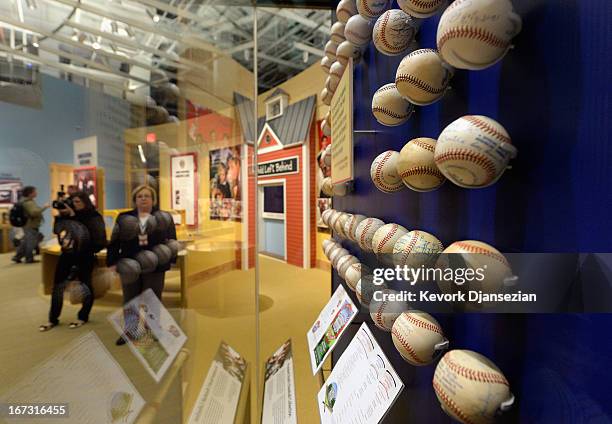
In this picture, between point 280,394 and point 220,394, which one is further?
point 220,394

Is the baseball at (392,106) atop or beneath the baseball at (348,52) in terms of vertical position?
beneath

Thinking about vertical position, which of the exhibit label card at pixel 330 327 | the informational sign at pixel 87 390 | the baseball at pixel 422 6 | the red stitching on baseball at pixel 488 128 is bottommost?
the informational sign at pixel 87 390

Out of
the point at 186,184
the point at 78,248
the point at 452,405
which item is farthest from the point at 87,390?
the point at 186,184

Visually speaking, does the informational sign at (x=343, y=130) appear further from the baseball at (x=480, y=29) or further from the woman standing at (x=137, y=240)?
the woman standing at (x=137, y=240)

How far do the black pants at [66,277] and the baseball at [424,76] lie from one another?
1.98 m

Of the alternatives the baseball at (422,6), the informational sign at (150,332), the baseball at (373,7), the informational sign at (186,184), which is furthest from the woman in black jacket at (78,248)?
the baseball at (422,6)

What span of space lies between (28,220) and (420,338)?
183cm

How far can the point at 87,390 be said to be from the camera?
1.29 metres

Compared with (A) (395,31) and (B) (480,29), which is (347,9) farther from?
(B) (480,29)

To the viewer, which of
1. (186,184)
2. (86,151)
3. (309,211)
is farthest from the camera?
(309,211)

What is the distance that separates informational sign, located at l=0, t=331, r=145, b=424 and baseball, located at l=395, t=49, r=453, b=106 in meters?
1.58

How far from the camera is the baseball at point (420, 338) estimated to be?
0.40 metres

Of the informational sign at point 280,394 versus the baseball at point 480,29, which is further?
the informational sign at point 280,394

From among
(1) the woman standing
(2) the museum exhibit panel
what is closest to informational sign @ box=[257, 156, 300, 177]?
(2) the museum exhibit panel
